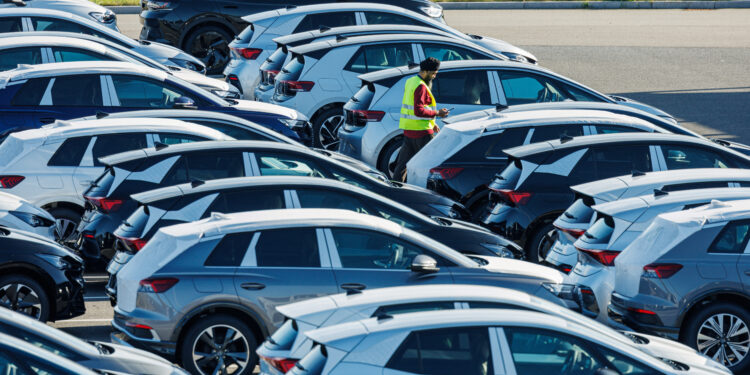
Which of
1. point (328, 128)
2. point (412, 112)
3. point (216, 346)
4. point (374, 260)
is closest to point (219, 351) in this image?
point (216, 346)

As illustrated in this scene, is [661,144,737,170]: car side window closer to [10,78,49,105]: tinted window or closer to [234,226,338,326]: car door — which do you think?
[234,226,338,326]: car door

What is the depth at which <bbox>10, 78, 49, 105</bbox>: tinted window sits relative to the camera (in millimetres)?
13812

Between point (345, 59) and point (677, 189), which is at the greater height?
point (345, 59)

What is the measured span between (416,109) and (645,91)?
10094 mm

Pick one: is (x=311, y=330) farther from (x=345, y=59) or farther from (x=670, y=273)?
(x=345, y=59)

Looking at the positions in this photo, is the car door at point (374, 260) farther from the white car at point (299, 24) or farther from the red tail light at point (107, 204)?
the white car at point (299, 24)

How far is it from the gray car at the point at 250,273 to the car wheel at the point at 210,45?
41.1 ft

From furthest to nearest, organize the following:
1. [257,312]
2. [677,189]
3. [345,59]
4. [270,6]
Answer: [270,6]
[345,59]
[677,189]
[257,312]

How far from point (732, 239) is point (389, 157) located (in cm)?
627

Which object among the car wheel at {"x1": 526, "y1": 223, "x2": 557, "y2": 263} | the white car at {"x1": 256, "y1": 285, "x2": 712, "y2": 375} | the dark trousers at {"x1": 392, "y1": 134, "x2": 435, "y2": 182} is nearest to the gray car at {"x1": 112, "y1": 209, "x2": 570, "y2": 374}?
the white car at {"x1": 256, "y1": 285, "x2": 712, "y2": 375}

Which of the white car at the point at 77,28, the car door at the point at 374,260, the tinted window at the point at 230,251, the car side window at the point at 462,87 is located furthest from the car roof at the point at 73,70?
the car door at the point at 374,260

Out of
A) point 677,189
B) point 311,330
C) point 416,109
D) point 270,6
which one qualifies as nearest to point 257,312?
point 311,330

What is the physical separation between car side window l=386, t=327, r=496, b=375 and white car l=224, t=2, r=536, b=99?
463 inches

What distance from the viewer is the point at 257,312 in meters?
8.88
